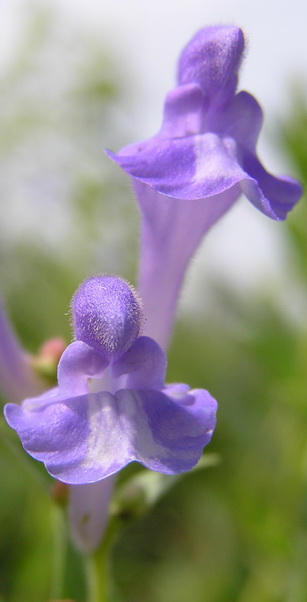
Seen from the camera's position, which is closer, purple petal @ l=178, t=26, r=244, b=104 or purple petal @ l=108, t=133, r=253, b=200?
purple petal @ l=108, t=133, r=253, b=200

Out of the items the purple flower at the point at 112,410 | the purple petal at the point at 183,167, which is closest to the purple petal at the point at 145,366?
the purple flower at the point at 112,410

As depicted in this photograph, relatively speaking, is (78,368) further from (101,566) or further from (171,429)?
(101,566)

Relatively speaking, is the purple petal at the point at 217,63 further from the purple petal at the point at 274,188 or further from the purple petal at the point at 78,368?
the purple petal at the point at 78,368

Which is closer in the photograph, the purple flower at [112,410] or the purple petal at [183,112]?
the purple flower at [112,410]

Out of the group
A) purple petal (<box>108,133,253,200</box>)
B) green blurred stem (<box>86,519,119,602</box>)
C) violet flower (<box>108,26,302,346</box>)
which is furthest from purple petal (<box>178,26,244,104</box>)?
green blurred stem (<box>86,519,119,602</box>)

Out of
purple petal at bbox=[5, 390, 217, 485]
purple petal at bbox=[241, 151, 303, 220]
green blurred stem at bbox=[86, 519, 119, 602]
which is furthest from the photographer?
green blurred stem at bbox=[86, 519, 119, 602]

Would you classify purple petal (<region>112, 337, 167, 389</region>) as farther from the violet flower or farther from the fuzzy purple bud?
the violet flower

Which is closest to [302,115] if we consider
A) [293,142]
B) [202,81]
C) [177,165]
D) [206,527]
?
[293,142]
